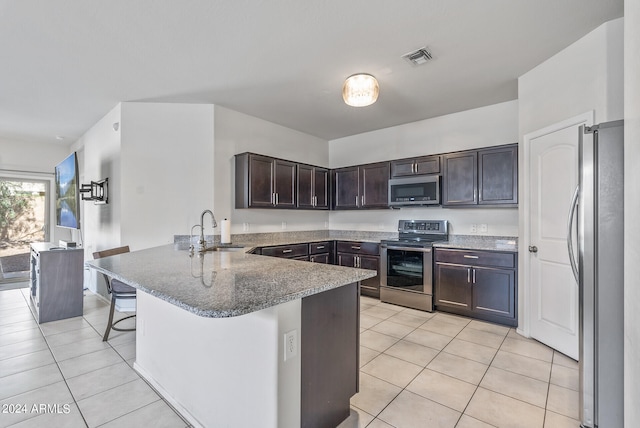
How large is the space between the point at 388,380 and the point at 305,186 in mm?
3128

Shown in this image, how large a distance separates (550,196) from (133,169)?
4.60 meters

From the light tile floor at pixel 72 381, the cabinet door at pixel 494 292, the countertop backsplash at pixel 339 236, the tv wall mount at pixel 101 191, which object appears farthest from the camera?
the tv wall mount at pixel 101 191

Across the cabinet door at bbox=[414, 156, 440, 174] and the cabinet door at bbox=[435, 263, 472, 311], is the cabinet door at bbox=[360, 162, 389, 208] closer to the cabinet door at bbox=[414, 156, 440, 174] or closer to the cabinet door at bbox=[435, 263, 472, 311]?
the cabinet door at bbox=[414, 156, 440, 174]

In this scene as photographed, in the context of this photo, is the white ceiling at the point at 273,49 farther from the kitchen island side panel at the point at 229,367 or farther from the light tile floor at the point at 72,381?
the light tile floor at the point at 72,381

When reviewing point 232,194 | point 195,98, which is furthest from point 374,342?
point 195,98

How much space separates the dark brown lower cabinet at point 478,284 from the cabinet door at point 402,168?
1.26 m

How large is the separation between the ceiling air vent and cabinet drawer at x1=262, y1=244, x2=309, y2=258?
8.79ft

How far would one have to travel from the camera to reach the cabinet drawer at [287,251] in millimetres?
3950

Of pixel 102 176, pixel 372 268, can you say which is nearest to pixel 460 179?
pixel 372 268

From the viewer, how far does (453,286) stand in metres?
3.66

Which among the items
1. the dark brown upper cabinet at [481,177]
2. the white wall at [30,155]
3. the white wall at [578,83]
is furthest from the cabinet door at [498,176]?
the white wall at [30,155]

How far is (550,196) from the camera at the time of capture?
2.77m

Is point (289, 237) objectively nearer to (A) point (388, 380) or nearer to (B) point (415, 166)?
(B) point (415, 166)
